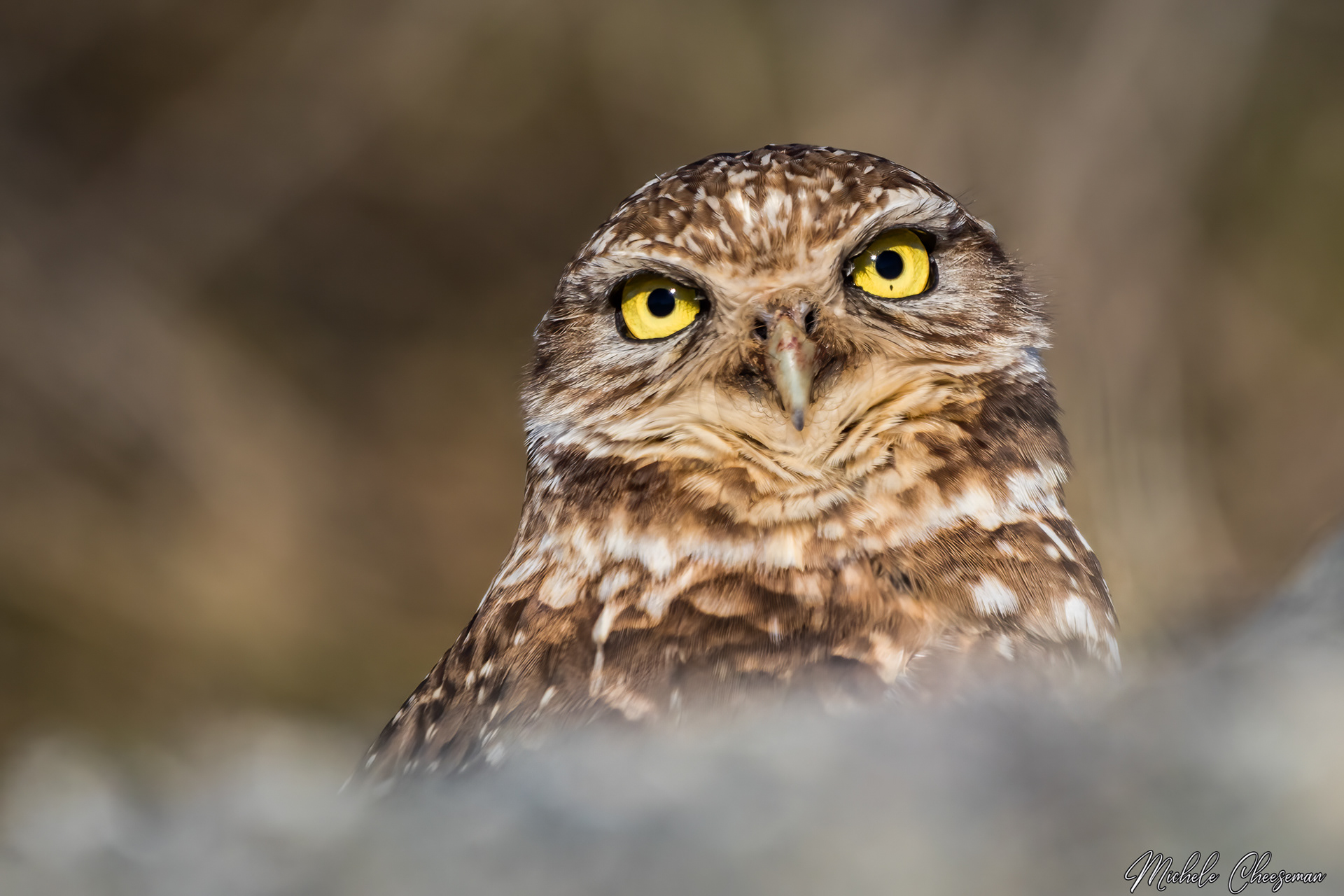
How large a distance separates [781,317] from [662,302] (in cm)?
29

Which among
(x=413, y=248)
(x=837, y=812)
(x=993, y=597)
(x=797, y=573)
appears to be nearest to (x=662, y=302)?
(x=797, y=573)

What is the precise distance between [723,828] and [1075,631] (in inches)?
40.2

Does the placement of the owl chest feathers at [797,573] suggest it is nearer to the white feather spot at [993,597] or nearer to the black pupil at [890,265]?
the white feather spot at [993,597]

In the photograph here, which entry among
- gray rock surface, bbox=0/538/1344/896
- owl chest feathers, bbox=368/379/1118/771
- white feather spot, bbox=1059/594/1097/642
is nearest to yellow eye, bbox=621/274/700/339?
owl chest feathers, bbox=368/379/1118/771

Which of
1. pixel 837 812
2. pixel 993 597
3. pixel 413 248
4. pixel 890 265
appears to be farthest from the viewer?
pixel 413 248

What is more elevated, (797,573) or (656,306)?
(656,306)

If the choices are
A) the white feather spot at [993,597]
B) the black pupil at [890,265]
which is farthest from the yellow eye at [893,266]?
the white feather spot at [993,597]

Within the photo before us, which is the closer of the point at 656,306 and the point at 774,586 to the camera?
the point at 774,586

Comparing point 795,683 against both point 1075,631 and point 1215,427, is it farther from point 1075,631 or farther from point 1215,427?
point 1215,427

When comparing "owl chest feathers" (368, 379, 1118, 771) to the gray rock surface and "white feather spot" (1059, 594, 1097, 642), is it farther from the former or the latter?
the gray rock surface

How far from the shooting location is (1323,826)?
2.52 feet

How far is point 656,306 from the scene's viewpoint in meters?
1.96

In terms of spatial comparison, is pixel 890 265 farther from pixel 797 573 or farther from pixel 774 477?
pixel 797 573

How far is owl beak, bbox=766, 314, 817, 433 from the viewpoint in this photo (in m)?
1.67
